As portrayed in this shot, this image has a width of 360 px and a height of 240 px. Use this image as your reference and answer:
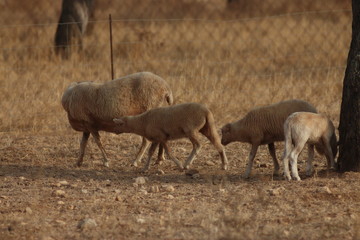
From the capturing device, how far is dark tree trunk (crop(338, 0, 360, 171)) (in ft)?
27.6

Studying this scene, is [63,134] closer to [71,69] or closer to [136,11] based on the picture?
[71,69]

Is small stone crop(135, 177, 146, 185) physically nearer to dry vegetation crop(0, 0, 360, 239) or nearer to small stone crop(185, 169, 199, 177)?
dry vegetation crop(0, 0, 360, 239)

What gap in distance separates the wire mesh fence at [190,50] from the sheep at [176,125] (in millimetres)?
3532

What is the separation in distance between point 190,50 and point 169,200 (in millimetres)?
11827

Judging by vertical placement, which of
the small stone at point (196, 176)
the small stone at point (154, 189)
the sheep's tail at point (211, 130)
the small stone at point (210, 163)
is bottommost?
the small stone at point (210, 163)

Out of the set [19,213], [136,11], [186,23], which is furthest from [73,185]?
[136,11]

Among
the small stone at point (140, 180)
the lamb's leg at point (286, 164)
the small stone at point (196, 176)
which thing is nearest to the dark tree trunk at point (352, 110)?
the lamb's leg at point (286, 164)

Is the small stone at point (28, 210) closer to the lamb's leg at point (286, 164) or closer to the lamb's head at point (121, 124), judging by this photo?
the lamb's head at point (121, 124)

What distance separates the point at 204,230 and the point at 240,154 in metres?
3.90

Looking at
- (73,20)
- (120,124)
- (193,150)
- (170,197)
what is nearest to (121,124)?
(120,124)

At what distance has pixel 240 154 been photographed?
10422 mm

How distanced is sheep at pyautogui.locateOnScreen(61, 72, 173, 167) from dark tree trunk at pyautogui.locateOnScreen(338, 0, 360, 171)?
2.36m

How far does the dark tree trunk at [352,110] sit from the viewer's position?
27.6ft

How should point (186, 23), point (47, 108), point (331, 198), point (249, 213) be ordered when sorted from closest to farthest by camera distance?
point (249, 213), point (331, 198), point (47, 108), point (186, 23)
